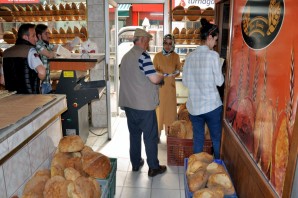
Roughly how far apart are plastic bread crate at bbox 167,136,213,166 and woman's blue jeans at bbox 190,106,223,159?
32 centimetres

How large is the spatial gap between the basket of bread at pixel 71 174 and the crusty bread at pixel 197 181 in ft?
2.08

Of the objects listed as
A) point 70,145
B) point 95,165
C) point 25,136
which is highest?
point 25,136

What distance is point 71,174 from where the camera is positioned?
1.73 metres

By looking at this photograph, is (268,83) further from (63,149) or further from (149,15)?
(149,15)

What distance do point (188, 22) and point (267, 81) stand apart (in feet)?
10.8

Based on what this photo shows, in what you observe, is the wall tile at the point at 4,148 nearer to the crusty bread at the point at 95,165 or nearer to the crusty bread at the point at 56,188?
the crusty bread at the point at 56,188

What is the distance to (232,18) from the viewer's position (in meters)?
2.24

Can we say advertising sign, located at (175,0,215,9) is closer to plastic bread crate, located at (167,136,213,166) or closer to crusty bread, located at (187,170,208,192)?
plastic bread crate, located at (167,136,213,166)

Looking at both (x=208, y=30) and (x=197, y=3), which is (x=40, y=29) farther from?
(x=197, y=3)

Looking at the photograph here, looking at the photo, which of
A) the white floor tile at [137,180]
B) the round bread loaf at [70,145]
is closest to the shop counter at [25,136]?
the round bread loaf at [70,145]

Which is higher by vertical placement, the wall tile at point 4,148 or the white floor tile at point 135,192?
the wall tile at point 4,148

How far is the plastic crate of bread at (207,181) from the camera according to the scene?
1816 mm

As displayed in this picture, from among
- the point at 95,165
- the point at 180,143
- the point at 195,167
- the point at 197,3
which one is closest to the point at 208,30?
the point at 195,167

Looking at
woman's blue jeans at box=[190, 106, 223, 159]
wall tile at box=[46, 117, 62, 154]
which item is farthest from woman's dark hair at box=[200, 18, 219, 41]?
wall tile at box=[46, 117, 62, 154]
